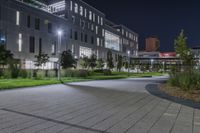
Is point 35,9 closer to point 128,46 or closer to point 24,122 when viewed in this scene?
point 24,122

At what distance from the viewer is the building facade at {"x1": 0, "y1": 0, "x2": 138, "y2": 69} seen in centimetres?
4944

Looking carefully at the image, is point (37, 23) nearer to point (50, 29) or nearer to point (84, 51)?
point (50, 29)

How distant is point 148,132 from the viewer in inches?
232

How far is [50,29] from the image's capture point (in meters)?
61.3

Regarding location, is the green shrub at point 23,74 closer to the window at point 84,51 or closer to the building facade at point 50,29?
the building facade at point 50,29

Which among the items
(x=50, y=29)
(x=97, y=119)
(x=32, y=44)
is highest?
(x=50, y=29)

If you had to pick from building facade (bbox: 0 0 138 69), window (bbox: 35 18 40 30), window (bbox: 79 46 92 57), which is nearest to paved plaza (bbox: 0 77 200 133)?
building facade (bbox: 0 0 138 69)

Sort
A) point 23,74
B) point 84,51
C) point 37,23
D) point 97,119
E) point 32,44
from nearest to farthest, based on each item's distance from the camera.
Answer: point 97,119, point 23,74, point 32,44, point 37,23, point 84,51

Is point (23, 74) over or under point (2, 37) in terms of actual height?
under

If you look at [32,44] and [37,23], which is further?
[37,23]

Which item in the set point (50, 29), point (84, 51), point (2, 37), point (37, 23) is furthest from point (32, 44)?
point (84, 51)

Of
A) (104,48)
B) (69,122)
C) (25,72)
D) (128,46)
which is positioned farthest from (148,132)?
(128,46)

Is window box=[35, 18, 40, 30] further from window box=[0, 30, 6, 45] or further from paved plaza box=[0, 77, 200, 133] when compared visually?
paved plaza box=[0, 77, 200, 133]

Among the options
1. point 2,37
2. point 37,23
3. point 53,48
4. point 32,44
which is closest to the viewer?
point 2,37
